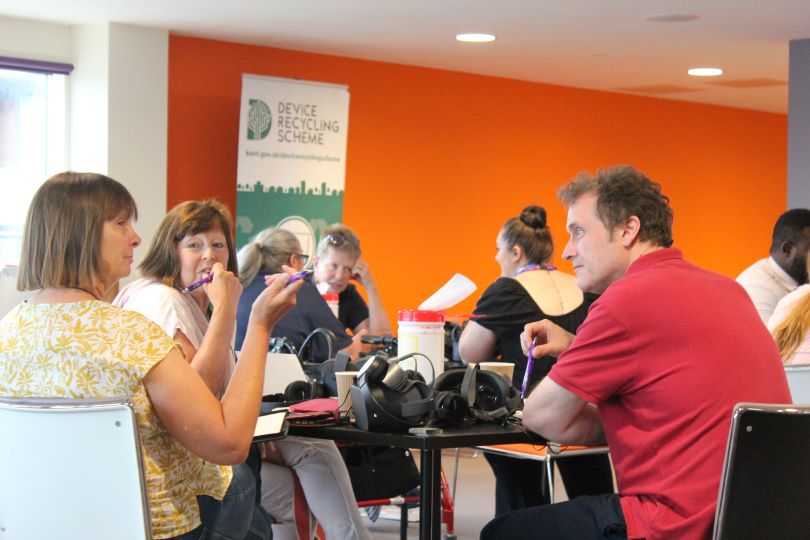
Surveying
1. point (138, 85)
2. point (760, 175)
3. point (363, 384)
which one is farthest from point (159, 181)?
point (760, 175)

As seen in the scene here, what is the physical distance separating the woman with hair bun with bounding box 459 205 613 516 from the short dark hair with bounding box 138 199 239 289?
3.38ft

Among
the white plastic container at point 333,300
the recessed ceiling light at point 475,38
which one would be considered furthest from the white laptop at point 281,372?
the recessed ceiling light at point 475,38

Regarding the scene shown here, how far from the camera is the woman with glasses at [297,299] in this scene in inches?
178

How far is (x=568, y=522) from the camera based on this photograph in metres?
2.39

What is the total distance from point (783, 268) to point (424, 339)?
253cm

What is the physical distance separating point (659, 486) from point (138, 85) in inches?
209

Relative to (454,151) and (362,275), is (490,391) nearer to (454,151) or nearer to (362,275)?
(362,275)

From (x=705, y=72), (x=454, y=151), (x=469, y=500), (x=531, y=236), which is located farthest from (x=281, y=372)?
(x=705, y=72)

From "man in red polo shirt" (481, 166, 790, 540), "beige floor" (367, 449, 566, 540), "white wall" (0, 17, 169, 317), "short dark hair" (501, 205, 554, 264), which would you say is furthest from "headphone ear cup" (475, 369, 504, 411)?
"white wall" (0, 17, 169, 317)

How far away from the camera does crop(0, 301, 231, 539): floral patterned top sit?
202 centimetres

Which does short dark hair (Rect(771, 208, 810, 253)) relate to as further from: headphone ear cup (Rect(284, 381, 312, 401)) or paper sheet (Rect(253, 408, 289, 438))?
paper sheet (Rect(253, 408, 289, 438))

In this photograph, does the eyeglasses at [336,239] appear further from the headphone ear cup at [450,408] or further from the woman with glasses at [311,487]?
the headphone ear cup at [450,408]

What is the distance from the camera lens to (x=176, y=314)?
117 inches

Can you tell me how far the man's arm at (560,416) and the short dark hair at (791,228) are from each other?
283cm
